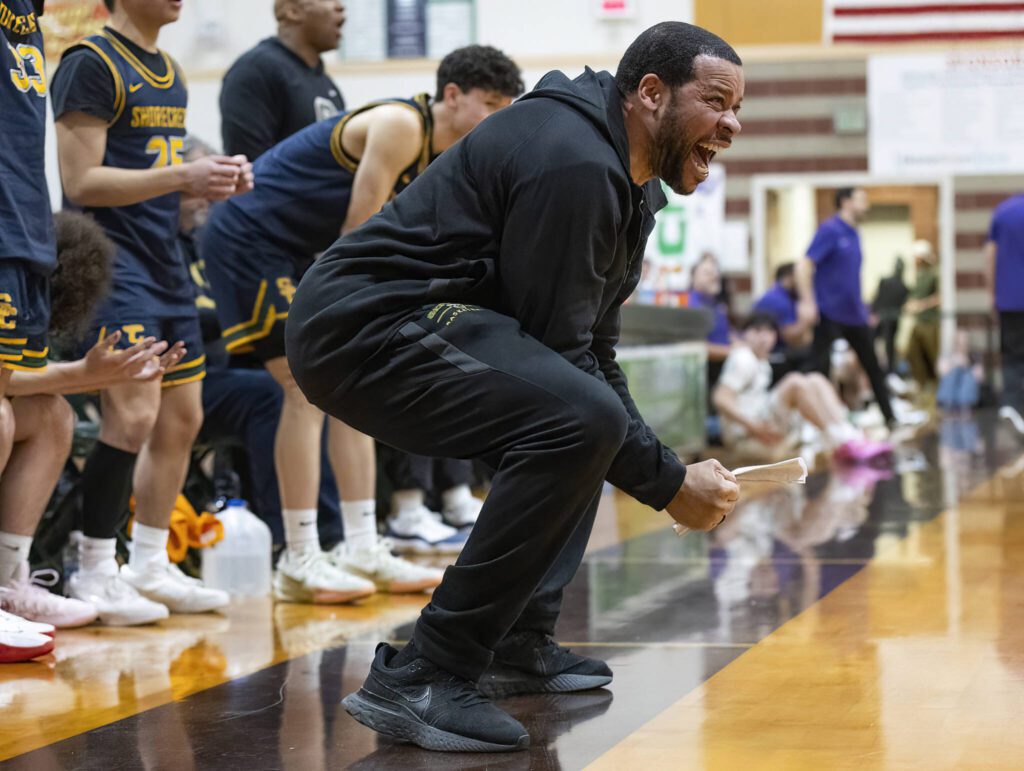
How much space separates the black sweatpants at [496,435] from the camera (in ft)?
7.08

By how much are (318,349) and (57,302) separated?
1212 mm

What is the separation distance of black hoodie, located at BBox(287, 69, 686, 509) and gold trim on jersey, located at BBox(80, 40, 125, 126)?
1.28 meters

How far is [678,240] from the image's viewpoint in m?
12.6

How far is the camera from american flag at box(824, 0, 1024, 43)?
12.1 m

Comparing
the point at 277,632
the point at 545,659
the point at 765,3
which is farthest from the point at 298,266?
the point at 765,3

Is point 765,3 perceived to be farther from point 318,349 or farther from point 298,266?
point 318,349

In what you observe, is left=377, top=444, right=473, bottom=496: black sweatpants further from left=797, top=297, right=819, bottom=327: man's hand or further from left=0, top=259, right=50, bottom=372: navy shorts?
left=797, top=297, right=819, bottom=327: man's hand

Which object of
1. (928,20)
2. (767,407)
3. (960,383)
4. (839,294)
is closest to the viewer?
(767,407)

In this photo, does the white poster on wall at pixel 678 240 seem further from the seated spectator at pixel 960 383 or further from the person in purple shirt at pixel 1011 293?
the person in purple shirt at pixel 1011 293

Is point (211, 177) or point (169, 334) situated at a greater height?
point (211, 177)

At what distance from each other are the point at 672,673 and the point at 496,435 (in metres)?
0.76

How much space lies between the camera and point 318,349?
2.29 metres

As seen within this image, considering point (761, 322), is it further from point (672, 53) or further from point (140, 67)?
point (672, 53)

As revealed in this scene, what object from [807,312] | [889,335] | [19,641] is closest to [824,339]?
[807,312]
